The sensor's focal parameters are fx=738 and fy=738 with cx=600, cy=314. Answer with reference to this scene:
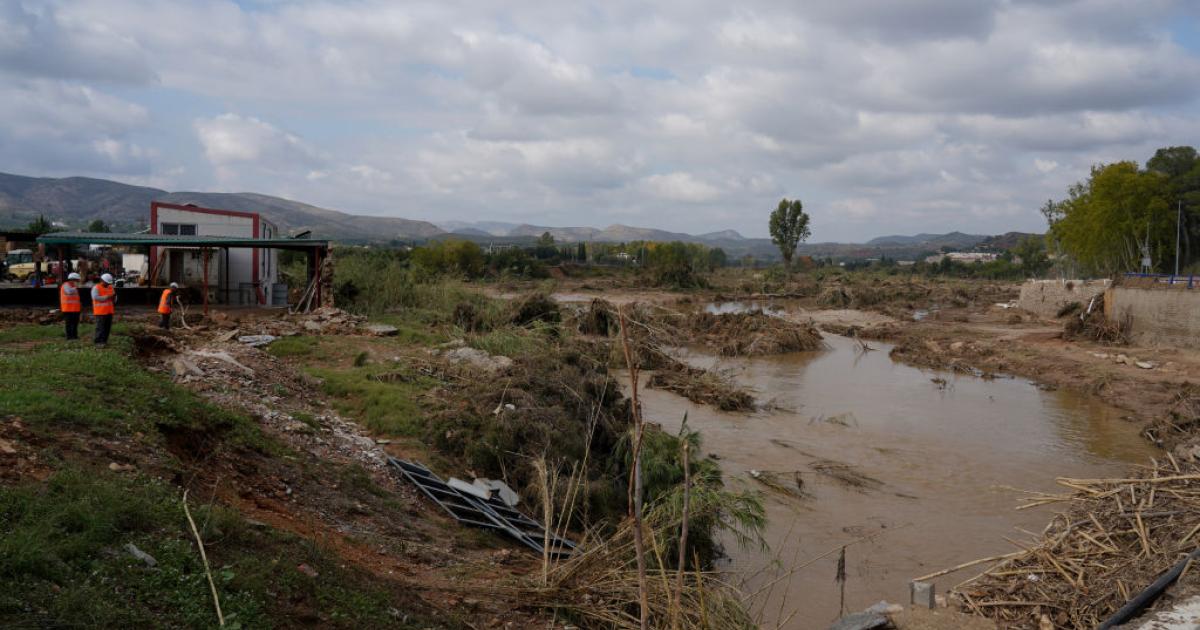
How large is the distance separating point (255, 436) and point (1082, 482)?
9143 millimetres

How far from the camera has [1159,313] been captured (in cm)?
2352

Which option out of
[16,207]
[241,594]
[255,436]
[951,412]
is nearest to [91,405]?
[255,436]

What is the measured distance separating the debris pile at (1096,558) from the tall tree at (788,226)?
61.9 metres

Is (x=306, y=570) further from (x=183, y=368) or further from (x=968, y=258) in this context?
(x=968, y=258)

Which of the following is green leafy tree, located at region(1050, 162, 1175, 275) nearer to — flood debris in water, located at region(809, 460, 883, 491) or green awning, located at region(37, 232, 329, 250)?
flood debris in water, located at region(809, 460, 883, 491)

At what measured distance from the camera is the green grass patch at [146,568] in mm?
3736

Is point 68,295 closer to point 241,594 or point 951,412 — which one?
point 241,594

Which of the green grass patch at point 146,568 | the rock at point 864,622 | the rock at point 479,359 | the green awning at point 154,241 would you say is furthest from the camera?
the green awning at point 154,241

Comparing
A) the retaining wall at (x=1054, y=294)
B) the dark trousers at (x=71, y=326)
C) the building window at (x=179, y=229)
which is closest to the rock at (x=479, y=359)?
the dark trousers at (x=71, y=326)

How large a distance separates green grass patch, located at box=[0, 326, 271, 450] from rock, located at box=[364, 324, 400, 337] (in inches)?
333

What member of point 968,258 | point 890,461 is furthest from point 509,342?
point 968,258

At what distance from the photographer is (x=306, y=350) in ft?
47.4

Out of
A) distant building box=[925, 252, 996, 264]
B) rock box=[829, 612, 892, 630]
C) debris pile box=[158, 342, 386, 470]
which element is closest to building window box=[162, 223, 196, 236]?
debris pile box=[158, 342, 386, 470]

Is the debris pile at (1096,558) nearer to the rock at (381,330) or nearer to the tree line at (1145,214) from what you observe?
the rock at (381,330)
